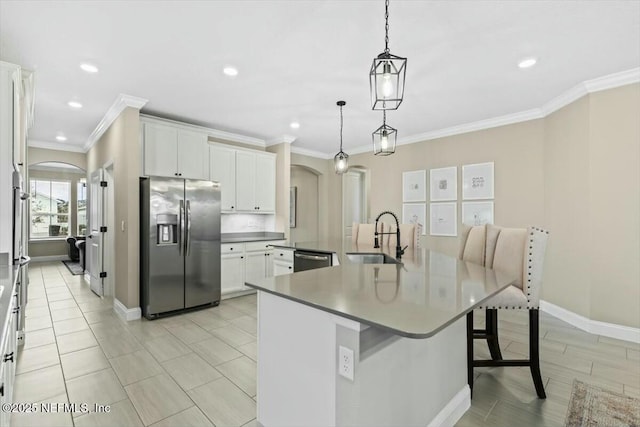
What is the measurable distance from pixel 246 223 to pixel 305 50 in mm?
3663

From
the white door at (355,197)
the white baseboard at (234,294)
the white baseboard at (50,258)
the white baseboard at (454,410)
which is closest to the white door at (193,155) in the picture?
the white baseboard at (234,294)

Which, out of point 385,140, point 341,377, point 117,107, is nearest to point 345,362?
point 341,377

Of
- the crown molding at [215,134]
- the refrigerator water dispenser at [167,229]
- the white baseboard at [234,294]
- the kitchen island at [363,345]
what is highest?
the crown molding at [215,134]

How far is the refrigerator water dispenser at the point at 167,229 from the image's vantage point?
3.83 meters

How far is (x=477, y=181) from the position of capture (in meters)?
4.71

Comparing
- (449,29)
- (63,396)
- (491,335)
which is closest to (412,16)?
(449,29)

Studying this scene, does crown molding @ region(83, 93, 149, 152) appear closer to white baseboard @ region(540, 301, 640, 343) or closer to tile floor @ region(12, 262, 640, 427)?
tile floor @ region(12, 262, 640, 427)

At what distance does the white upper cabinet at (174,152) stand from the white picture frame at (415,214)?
345 centimetres

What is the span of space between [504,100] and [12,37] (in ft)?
16.3

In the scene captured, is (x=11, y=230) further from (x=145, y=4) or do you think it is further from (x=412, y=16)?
(x=412, y=16)

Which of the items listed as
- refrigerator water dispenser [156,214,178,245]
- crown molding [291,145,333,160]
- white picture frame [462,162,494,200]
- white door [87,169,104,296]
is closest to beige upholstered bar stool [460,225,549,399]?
white picture frame [462,162,494,200]

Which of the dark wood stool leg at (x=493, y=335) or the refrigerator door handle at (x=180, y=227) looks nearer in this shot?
the dark wood stool leg at (x=493, y=335)

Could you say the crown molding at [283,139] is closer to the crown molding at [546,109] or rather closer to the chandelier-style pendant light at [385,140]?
the crown molding at [546,109]

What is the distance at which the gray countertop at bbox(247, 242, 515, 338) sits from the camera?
107cm
